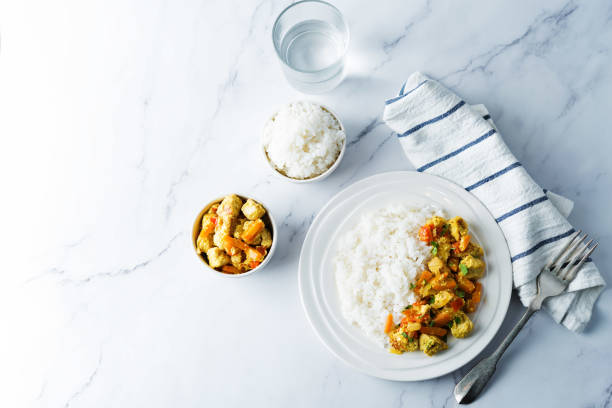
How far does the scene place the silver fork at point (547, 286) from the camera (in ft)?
7.84

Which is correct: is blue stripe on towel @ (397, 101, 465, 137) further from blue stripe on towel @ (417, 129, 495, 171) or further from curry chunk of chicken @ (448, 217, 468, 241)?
curry chunk of chicken @ (448, 217, 468, 241)

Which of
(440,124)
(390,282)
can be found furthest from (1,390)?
(440,124)

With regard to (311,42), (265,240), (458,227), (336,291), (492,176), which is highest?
(311,42)

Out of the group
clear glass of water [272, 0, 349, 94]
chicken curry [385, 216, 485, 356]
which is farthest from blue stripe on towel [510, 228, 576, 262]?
clear glass of water [272, 0, 349, 94]

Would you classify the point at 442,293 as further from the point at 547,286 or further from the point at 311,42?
the point at 311,42

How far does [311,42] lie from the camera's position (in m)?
2.71

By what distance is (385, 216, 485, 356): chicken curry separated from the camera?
2324 millimetres

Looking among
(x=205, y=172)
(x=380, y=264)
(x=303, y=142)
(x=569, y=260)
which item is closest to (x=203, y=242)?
(x=205, y=172)

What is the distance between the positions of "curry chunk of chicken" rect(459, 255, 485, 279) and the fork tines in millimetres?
358

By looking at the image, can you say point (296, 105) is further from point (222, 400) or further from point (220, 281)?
point (222, 400)

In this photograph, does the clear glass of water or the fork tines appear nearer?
the fork tines

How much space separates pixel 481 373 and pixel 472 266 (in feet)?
1.85

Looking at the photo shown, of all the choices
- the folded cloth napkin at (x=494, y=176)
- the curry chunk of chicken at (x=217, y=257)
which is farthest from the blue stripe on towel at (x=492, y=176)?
the curry chunk of chicken at (x=217, y=257)

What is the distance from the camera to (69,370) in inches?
109
